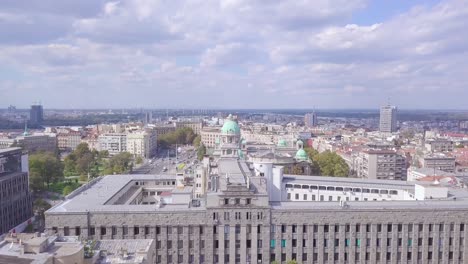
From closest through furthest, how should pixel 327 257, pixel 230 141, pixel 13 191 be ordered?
pixel 327 257 → pixel 13 191 → pixel 230 141

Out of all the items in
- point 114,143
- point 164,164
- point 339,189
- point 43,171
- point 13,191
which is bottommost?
point 164,164

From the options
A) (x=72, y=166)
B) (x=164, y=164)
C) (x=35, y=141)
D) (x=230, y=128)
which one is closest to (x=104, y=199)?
(x=230, y=128)

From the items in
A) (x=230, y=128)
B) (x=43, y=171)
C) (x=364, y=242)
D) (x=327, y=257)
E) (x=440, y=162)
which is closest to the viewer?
(x=327, y=257)

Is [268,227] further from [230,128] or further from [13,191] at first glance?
[230,128]

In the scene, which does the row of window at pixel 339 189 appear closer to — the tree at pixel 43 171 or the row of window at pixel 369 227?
the row of window at pixel 369 227

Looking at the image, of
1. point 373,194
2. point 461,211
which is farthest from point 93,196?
point 461,211

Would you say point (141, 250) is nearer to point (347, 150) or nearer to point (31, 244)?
point (31, 244)

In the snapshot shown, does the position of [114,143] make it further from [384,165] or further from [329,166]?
[384,165]

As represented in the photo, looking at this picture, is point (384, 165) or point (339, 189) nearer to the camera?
point (339, 189)

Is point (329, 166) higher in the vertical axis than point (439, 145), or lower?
lower
